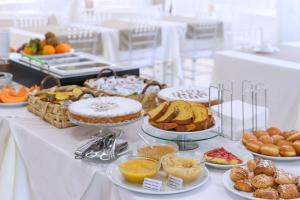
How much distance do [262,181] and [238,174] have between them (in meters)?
0.06

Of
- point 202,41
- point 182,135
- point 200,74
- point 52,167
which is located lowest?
point 200,74

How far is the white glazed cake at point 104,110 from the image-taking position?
47.6 inches

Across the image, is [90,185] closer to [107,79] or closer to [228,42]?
[107,79]

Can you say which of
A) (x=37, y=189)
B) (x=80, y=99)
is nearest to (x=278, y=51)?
(x=80, y=99)

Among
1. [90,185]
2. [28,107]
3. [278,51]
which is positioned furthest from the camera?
[278,51]

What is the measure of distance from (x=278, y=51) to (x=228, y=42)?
129 cm

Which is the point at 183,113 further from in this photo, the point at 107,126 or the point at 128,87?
the point at 128,87

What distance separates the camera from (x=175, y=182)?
962 millimetres

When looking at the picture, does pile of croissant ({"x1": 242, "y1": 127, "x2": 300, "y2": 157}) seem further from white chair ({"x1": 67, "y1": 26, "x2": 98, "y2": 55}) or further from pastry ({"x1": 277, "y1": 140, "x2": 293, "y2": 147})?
white chair ({"x1": 67, "y1": 26, "x2": 98, "y2": 55})

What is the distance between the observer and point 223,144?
121 cm

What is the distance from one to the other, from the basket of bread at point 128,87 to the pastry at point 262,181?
55 cm

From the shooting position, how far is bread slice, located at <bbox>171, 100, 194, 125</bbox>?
1.11 m

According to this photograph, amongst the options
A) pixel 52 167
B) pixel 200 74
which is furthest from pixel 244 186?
pixel 200 74

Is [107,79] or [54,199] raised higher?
[107,79]
